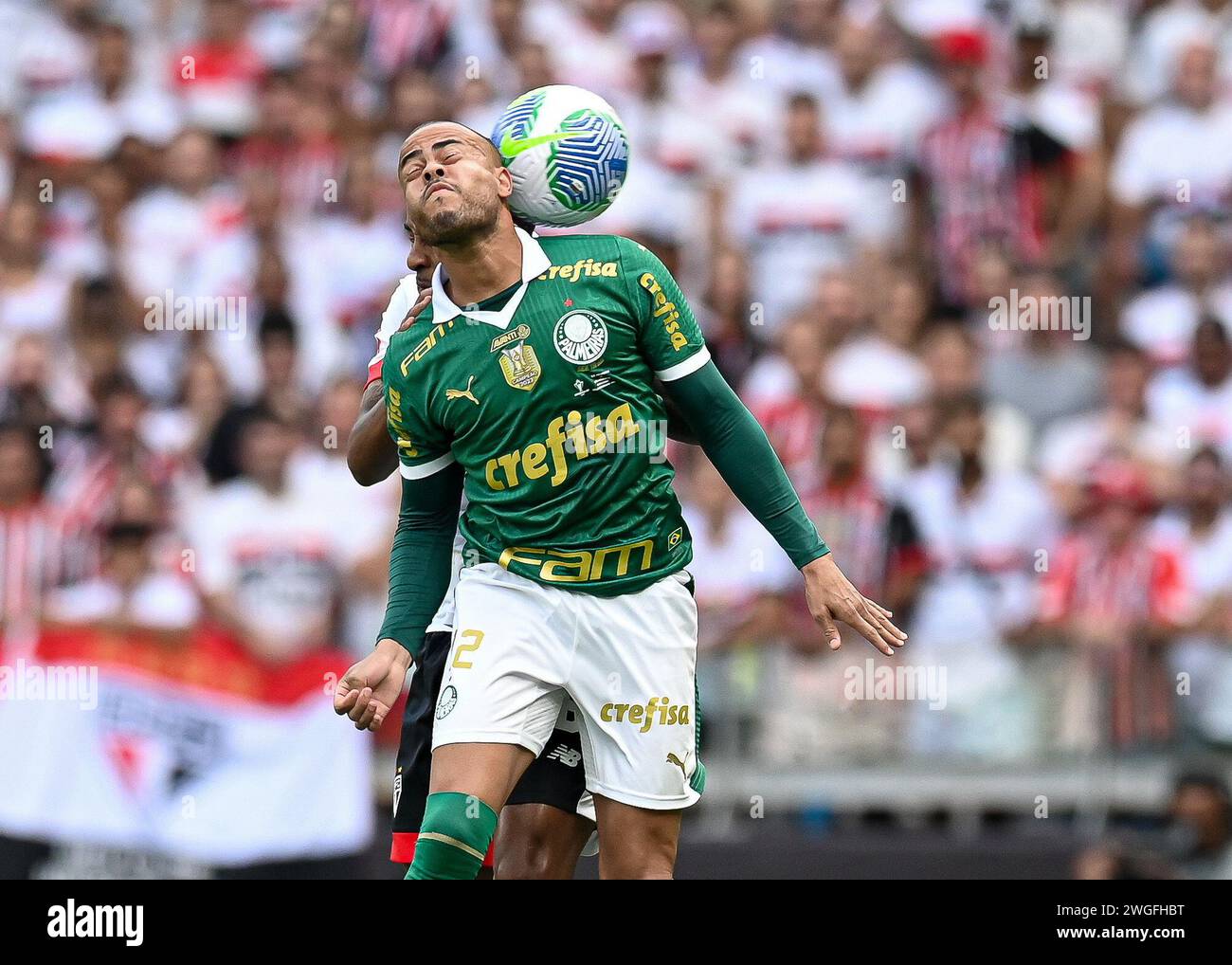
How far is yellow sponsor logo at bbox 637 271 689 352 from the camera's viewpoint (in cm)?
507

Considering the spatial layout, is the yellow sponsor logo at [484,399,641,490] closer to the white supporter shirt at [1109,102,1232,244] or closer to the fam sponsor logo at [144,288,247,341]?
the fam sponsor logo at [144,288,247,341]

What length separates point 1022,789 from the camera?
8289 mm

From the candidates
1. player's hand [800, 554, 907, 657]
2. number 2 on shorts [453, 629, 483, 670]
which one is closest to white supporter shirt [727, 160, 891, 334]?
player's hand [800, 554, 907, 657]

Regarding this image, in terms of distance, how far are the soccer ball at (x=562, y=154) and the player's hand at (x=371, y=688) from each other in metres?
1.22

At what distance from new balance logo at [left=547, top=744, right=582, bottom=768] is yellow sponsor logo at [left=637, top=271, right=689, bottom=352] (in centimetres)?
112

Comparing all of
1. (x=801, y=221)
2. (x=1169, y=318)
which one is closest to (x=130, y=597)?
(x=801, y=221)

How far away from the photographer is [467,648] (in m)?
5.05

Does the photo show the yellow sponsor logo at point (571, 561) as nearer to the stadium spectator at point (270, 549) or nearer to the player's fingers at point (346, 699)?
the player's fingers at point (346, 699)

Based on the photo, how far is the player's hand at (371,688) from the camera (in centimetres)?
491

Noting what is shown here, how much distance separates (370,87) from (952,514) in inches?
161

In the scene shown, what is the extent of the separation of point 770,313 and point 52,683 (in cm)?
374

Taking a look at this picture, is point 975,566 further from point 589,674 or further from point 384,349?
point 384,349
